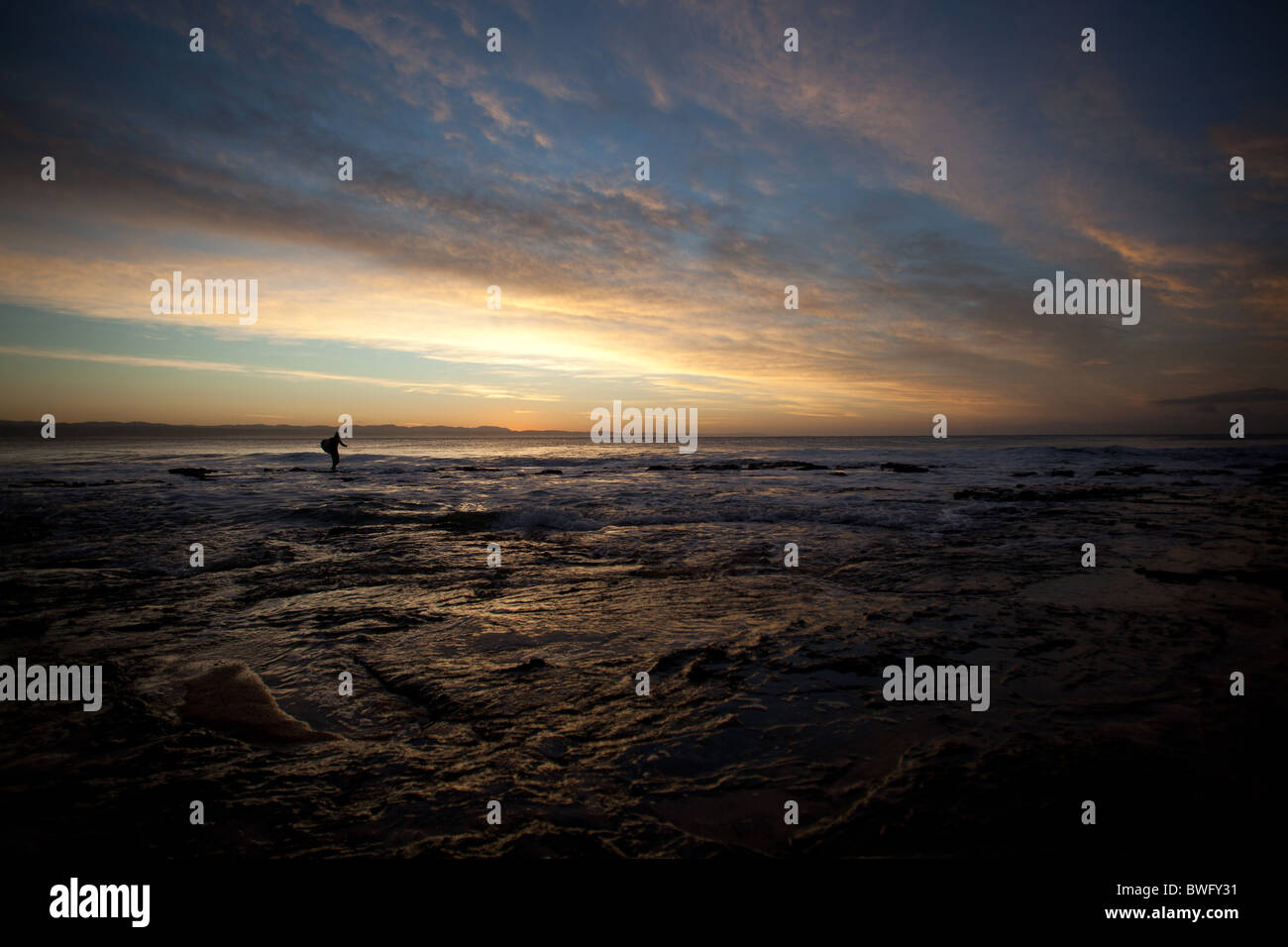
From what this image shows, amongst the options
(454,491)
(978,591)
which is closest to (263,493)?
(454,491)

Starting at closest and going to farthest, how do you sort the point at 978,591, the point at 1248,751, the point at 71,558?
1. the point at 1248,751
2. the point at 978,591
3. the point at 71,558

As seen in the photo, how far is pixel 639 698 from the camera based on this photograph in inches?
157

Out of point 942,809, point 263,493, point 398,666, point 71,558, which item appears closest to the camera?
point 942,809

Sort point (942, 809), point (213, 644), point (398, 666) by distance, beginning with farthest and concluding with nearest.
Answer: point (213, 644) → point (398, 666) → point (942, 809)

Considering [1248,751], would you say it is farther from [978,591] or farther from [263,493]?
[263,493]

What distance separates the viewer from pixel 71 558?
8492mm

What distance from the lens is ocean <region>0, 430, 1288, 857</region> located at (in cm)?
263

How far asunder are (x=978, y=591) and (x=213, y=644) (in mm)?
8389

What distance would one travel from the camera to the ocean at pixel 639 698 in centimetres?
263
